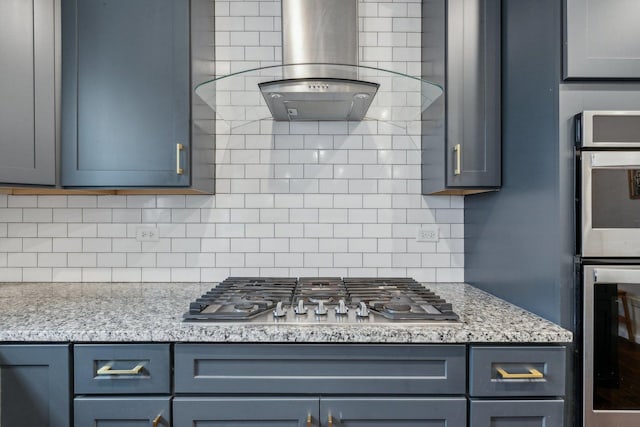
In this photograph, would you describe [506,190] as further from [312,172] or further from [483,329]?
[312,172]

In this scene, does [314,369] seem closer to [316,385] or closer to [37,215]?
[316,385]

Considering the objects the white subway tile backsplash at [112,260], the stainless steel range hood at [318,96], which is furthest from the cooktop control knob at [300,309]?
the white subway tile backsplash at [112,260]

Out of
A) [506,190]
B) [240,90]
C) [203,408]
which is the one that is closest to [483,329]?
[506,190]

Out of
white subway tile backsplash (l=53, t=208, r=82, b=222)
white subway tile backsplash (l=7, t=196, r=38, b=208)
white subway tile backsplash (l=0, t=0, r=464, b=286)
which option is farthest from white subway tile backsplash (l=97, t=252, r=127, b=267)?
white subway tile backsplash (l=7, t=196, r=38, b=208)

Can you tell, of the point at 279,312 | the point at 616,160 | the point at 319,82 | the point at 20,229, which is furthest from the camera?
the point at 20,229

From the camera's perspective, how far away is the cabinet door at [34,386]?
1.32 meters

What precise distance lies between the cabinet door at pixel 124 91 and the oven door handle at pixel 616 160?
156cm

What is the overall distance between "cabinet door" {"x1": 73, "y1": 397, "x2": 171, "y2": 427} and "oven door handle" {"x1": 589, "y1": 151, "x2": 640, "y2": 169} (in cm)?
161

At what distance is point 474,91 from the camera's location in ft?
5.72

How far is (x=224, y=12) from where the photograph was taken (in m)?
2.16

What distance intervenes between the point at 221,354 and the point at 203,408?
0.60 ft

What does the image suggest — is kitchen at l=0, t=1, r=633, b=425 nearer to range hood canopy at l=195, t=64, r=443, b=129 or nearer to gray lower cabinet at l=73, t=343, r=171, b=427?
range hood canopy at l=195, t=64, r=443, b=129

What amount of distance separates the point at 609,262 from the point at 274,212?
1.47m

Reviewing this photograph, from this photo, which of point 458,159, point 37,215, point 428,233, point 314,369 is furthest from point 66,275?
point 458,159
